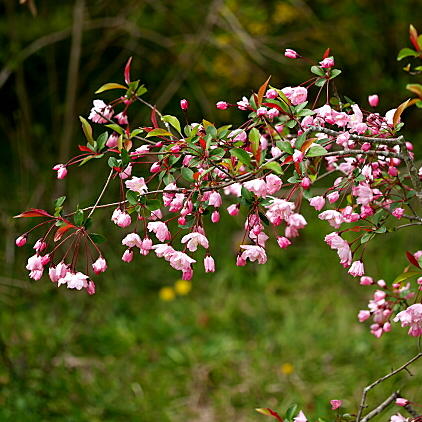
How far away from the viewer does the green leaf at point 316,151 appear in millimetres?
1015

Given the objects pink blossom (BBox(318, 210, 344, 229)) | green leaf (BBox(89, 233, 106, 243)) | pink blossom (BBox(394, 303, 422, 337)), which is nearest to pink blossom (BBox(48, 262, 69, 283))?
green leaf (BBox(89, 233, 106, 243))

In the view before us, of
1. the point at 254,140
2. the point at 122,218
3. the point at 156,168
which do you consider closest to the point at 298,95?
the point at 254,140

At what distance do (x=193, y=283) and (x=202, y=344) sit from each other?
546 millimetres

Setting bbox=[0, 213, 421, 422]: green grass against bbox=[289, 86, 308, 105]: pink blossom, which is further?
bbox=[0, 213, 421, 422]: green grass

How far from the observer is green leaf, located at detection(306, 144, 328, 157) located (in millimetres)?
1015

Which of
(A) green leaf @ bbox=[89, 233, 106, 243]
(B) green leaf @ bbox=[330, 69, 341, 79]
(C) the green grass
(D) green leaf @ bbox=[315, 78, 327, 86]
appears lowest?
(C) the green grass

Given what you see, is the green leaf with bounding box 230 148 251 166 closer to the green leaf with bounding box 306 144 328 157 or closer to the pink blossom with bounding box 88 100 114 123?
the green leaf with bounding box 306 144 328 157

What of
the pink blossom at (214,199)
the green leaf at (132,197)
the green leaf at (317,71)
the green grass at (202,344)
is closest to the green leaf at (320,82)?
the green leaf at (317,71)

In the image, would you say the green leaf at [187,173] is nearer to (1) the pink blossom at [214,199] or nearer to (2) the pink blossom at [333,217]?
(1) the pink blossom at [214,199]

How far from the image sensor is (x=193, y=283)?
10.8 ft

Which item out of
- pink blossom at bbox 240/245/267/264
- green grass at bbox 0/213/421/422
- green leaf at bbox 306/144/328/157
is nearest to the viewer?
green leaf at bbox 306/144/328/157

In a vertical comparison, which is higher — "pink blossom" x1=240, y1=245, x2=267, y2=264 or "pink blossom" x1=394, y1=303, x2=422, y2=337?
"pink blossom" x1=240, y1=245, x2=267, y2=264

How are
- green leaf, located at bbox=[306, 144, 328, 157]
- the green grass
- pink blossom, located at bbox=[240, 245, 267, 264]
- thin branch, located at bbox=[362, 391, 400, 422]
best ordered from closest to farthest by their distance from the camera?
green leaf, located at bbox=[306, 144, 328, 157] < pink blossom, located at bbox=[240, 245, 267, 264] < thin branch, located at bbox=[362, 391, 400, 422] < the green grass

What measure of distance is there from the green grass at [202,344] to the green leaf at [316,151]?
1.42m
